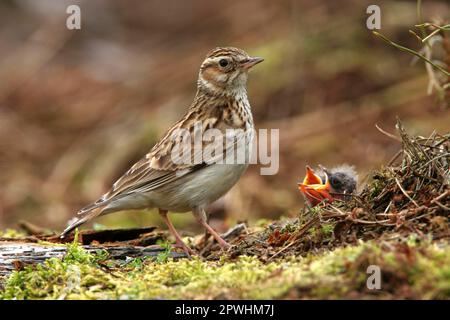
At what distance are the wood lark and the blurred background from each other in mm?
1889

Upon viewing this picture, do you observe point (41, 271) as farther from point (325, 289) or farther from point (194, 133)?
point (194, 133)

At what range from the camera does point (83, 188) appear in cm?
1179

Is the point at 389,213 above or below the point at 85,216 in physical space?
below

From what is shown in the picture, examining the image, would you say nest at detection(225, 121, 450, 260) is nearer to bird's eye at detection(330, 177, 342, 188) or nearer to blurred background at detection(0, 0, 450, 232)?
bird's eye at detection(330, 177, 342, 188)

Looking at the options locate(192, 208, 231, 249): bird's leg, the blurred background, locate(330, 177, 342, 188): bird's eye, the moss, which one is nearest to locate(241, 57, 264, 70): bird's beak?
locate(330, 177, 342, 188): bird's eye

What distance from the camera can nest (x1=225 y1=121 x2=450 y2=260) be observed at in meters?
4.84

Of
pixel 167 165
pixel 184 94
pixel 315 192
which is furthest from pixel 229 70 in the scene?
pixel 184 94

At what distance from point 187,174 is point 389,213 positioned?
2.34m

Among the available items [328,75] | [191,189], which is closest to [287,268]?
[191,189]

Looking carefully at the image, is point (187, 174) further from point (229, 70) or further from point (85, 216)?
point (229, 70)

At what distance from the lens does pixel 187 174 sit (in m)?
6.83

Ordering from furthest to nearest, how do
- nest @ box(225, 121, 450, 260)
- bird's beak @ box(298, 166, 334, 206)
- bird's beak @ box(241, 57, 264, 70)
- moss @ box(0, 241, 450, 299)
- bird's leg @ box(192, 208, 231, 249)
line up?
bird's beak @ box(241, 57, 264, 70) → bird's leg @ box(192, 208, 231, 249) → bird's beak @ box(298, 166, 334, 206) → nest @ box(225, 121, 450, 260) → moss @ box(0, 241, 450, 299)

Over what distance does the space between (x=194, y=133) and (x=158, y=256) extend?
5.56 ft
